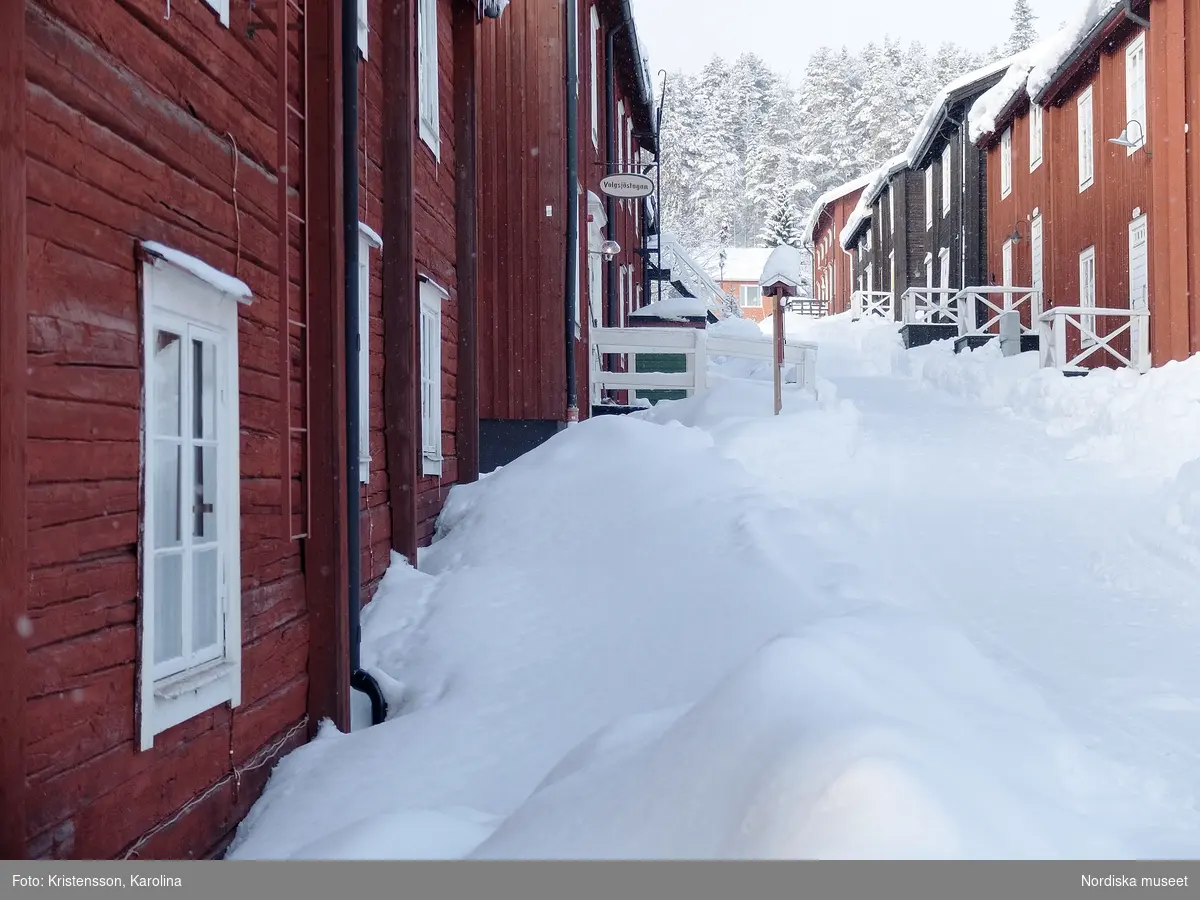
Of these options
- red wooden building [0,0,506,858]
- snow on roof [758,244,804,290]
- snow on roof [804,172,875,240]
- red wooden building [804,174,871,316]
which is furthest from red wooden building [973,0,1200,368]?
red wooden building [804,174,871,316]

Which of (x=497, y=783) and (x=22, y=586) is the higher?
(x=22, y=586)

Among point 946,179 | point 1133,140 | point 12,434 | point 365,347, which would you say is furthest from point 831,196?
point 12,434

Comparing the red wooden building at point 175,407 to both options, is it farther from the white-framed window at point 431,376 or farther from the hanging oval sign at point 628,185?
the hanging oval sign at point 628,185

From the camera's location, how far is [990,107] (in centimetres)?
2392

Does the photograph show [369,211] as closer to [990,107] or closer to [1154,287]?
[1154,287]

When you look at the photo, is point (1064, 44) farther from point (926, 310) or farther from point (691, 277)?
point (691, 277)

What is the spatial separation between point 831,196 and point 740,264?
16.1m

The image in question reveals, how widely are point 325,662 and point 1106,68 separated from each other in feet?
54.8

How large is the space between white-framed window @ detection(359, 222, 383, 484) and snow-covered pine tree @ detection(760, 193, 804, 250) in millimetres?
60777

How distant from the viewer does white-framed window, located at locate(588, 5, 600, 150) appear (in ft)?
53.6

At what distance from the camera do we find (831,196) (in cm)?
5016

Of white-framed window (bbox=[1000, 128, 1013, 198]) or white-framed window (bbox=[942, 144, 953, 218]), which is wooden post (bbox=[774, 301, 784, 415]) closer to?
white-framed window (bbox=[1000, 128, 1013, 198])

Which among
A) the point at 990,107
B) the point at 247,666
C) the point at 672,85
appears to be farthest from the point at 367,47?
the point at 672,85

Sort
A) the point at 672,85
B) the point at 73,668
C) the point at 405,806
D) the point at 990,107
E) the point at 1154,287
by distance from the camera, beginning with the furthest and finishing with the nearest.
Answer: the point at 672,85 → the point at 990,107 → the point at 1154,287 → the point at 405,806 → the point at 73,668
